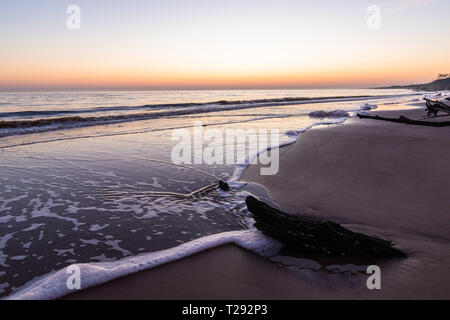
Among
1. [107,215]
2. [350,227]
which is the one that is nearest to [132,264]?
[107,215]

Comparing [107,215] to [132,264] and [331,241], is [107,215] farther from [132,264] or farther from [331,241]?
[331,241]

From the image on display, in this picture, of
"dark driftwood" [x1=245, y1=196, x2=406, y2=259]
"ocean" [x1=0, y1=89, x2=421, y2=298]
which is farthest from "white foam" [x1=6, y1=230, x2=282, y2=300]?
"dark driftwood" [x1=245, y1=196, x2=406, y2=259]

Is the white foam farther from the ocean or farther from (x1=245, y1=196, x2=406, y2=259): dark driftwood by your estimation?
(x1=245, y1=196, x2=406, y2=259): dark driftwood

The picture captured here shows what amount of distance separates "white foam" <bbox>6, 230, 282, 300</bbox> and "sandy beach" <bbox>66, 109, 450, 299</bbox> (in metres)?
0.10

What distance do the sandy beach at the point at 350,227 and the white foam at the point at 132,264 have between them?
96mm

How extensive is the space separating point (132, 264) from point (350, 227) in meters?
2.58

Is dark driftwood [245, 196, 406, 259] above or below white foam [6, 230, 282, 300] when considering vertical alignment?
above

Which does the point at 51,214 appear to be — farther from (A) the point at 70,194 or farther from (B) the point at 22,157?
(B) the point at 22,157

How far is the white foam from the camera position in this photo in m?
2.37

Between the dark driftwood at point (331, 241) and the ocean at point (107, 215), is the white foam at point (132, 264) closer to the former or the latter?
the ocean at point (107, 215)

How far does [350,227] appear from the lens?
3375mm

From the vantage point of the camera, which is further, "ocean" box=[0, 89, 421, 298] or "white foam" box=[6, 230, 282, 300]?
"ocean" box=[0, 89, 421, 298]

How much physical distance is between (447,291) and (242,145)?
295 inches
